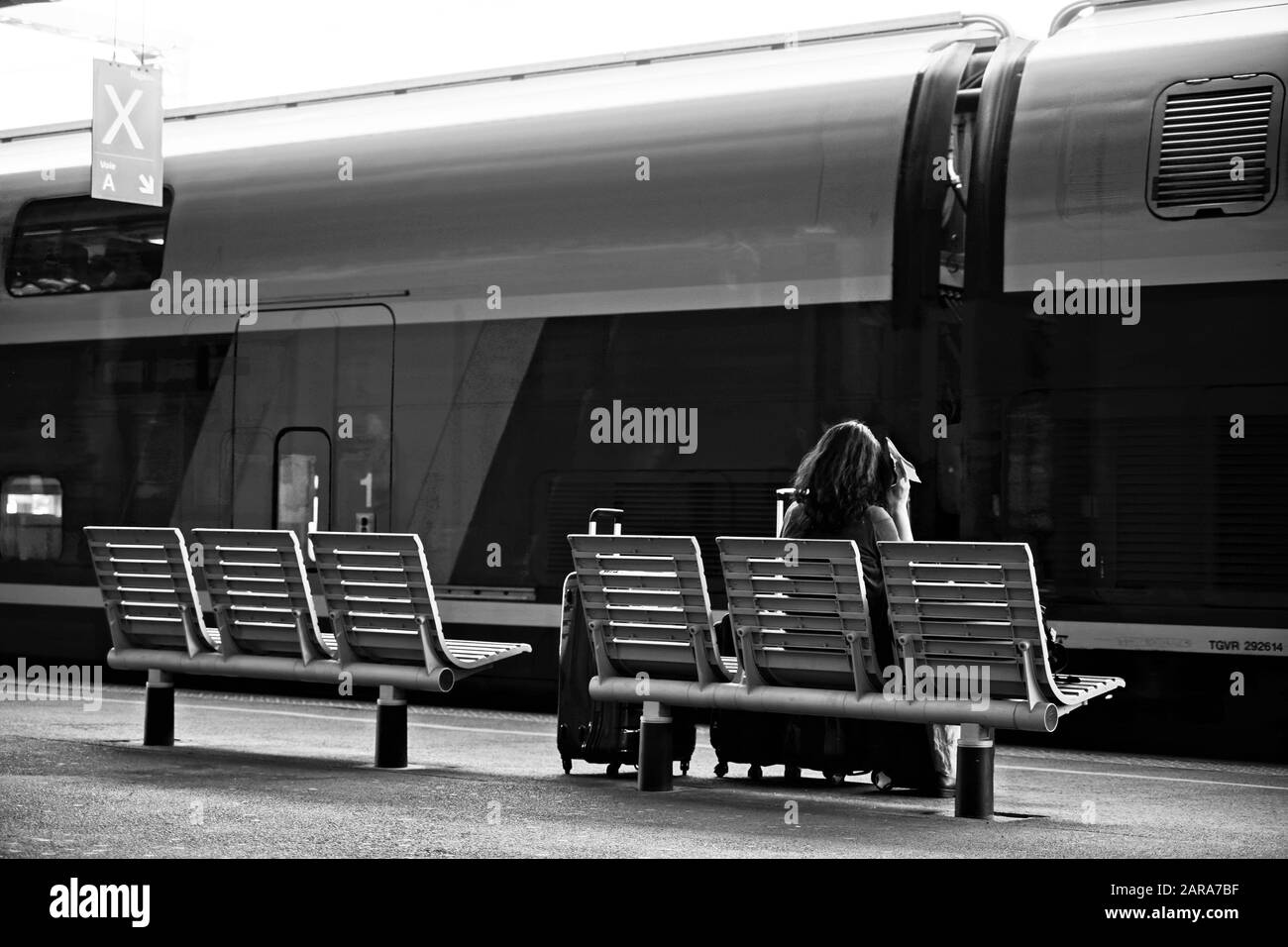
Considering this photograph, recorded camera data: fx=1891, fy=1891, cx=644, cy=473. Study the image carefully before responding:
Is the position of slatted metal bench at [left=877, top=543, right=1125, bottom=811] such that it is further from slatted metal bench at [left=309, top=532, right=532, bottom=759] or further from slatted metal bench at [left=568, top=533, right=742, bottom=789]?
slatted metal bench at [left=309, top=532, right=532, bottom=759]

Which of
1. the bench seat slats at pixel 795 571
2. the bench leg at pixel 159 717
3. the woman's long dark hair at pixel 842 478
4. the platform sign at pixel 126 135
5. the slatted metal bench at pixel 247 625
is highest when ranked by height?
the platform sign at pixel 126 135

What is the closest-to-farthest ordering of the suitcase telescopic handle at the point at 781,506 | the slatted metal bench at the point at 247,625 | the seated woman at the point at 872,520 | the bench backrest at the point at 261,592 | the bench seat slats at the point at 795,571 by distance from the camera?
the bench seat slats at the point at 795,571 → the seated woman at the point at 872,520 → the slatted metal bench at the point at 247,625 → the bench backrest at the point at 261,592 → the suitcase telescopic handle at the point at 781,506

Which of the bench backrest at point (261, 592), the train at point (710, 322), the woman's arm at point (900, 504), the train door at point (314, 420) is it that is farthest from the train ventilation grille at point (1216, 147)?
the train door at point (314, 420)

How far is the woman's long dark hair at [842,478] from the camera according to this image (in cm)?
756

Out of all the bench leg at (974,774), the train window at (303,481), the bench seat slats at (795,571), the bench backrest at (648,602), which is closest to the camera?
the bench leg at (974,774)

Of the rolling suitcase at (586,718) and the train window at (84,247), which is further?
the train window at (84,247)

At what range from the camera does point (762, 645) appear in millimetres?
7414

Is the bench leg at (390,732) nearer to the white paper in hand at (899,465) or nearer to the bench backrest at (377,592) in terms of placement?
the bench backrest at (377,592)

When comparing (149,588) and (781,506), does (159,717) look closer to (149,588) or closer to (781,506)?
(149,588)

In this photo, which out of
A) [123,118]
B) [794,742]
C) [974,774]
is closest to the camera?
[974,774]

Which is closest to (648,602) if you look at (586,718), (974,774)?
(586,718)

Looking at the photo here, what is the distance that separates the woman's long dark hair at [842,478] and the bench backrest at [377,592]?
1674 mm

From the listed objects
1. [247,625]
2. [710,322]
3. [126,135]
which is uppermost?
[126,135]

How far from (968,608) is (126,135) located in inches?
309
